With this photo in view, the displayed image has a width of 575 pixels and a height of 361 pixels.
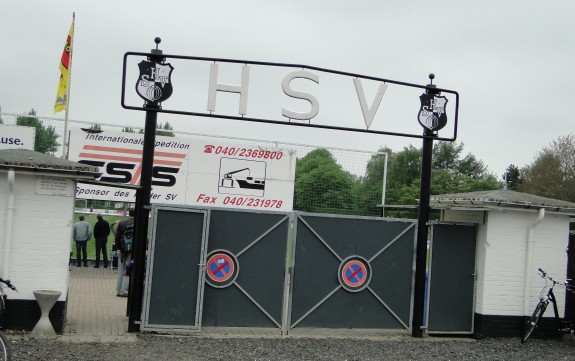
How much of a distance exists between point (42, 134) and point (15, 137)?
1284 mm

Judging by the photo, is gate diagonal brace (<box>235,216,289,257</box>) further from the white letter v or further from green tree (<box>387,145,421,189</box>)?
green tree (<box>387,145,421,189</box>)

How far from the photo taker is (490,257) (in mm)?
11734

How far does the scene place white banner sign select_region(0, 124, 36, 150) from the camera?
1722cm

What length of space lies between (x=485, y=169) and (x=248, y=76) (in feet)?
237

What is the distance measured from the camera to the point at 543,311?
11500 mm

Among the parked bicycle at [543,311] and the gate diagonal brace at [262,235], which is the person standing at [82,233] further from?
the parked bicycle at [543,311]

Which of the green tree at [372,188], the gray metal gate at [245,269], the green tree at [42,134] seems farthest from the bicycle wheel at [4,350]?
the green tree at [372,188]

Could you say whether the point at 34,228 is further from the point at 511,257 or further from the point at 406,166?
the point at 406,166

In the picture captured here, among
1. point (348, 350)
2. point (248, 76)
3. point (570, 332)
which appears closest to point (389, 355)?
point (348, 350)

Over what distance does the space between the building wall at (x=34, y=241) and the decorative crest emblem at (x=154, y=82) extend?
6.14ft

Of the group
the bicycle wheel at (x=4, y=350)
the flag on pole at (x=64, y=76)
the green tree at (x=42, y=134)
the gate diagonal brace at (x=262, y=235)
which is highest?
the flag on pole at (x=64, y=76)

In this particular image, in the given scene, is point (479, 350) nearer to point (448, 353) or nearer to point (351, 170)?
point (448, 353)

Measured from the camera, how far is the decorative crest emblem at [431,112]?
12.0 meters

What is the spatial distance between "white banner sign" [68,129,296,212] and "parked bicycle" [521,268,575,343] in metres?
8.34
